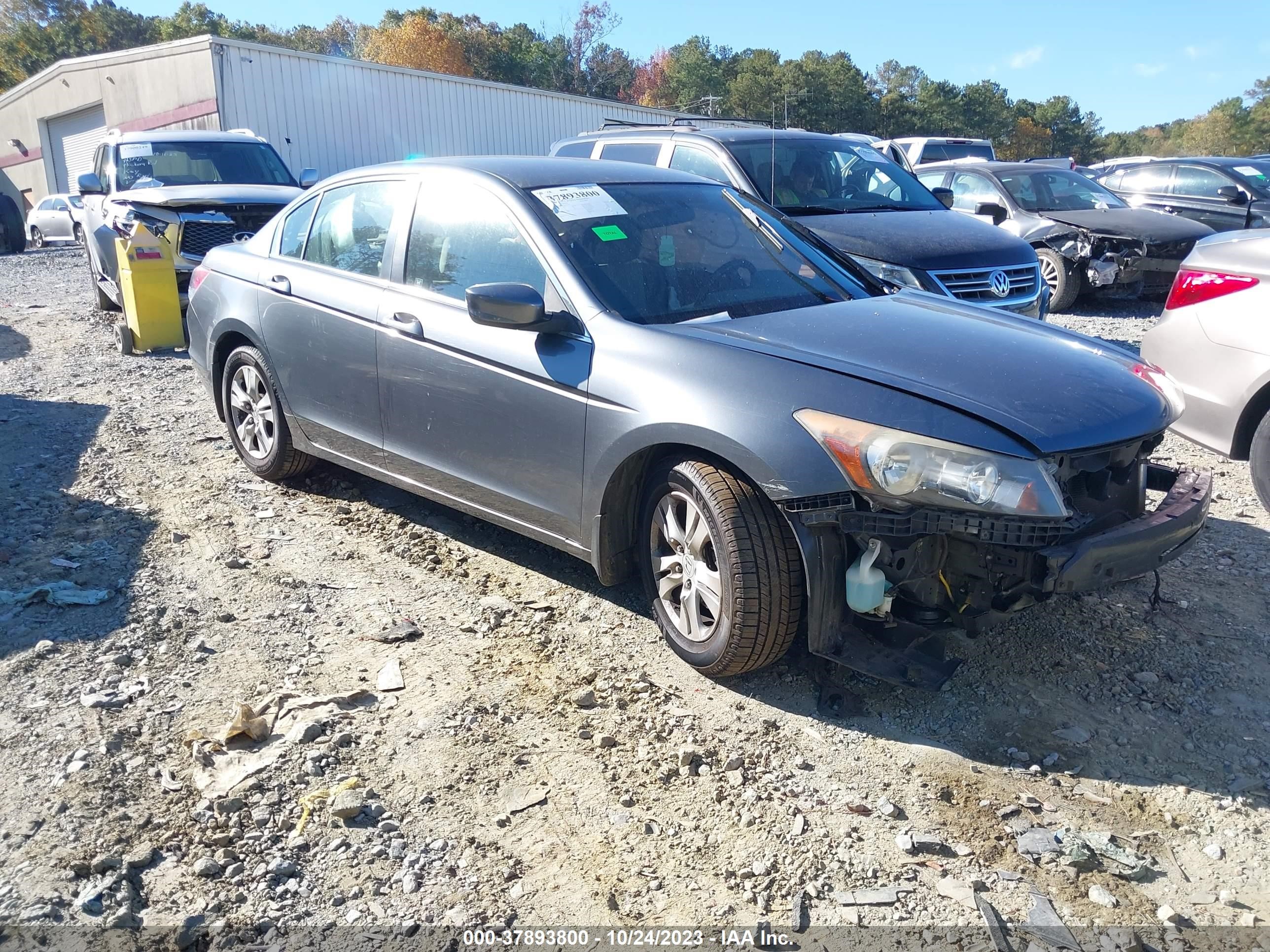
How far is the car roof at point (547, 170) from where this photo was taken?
427 centimetres

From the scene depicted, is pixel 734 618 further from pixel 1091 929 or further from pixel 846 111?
pixel 846 111

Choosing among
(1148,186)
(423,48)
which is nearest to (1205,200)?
(1148,186)

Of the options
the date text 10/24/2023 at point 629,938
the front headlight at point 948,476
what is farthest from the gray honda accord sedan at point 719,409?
the date text 10/24/2023 at point 629,938

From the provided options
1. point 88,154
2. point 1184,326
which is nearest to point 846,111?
point 88,154

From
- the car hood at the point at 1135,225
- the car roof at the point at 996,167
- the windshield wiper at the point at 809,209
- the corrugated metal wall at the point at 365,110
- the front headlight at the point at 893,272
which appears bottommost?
the front headlight at the point at 893,272

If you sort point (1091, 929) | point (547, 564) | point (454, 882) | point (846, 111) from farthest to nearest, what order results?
point (846, 111) → point (547, 564) → point (454, 882) → point (1091, 929)

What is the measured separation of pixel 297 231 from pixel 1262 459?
494cm

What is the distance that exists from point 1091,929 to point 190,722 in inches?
108

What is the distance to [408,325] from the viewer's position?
4.27 meters

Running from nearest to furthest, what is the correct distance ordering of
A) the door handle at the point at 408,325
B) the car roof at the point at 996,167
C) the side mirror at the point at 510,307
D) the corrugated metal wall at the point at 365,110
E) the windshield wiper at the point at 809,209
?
1. the side mirror at the point at 510,307
2. the door handle at the point at 408,325
3. the windshield wiper at the point at 809,209
4. the car roof at the point at 996,167
5. the corrugated metal wall at the point at 365,110

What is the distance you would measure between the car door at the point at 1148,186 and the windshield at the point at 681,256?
37.9 ft

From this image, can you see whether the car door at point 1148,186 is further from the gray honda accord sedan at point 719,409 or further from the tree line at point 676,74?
the tree line at point 676,74

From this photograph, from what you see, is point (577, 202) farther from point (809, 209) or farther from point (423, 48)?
point (423, 48)

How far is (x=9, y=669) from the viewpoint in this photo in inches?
140
